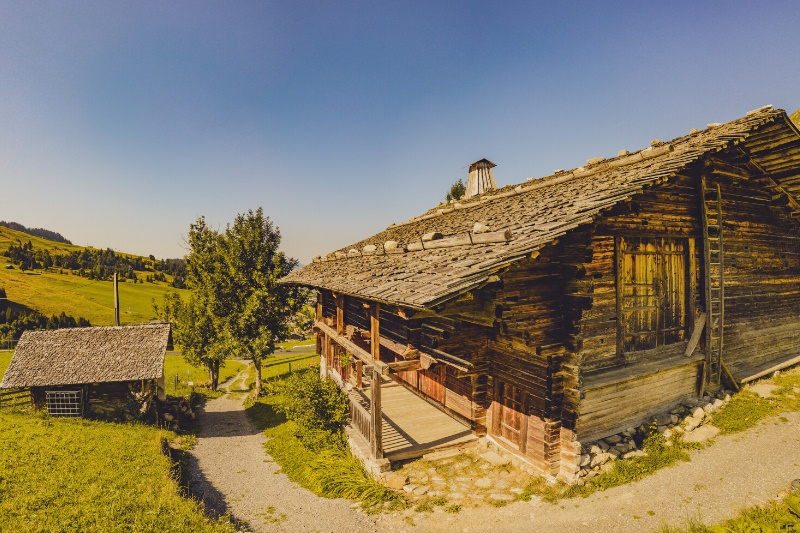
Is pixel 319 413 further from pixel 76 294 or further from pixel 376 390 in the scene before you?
pixel 76 294

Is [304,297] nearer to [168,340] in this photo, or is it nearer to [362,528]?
[168,340]

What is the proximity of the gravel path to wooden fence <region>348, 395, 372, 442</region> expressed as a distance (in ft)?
5.80

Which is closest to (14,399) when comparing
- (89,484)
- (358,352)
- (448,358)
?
(89,484)

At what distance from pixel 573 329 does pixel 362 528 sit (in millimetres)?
6024

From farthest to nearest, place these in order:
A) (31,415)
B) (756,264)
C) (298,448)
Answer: (31,415), (298,448), (756,264)

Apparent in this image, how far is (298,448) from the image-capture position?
13516mm

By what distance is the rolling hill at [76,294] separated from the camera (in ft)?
200

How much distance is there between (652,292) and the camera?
28.8ft

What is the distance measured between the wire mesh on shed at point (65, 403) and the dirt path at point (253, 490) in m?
5.64

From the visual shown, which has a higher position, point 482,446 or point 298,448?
point 482,446

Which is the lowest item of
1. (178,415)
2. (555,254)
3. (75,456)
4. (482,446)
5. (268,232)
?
(178,415)

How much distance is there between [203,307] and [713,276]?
23.9 metres

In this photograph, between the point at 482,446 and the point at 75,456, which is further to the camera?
the point at 75,456

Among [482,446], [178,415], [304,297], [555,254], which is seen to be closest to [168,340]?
[178,415]
